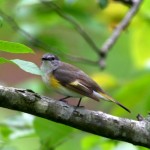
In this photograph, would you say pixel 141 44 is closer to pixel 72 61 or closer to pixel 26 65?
pixel 72 61

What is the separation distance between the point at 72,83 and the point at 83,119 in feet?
1.62

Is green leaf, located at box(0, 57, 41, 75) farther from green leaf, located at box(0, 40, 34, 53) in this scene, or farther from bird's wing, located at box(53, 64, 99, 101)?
bird's wing, located at box(53, 64, 99, 101)

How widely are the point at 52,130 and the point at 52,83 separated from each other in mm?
244

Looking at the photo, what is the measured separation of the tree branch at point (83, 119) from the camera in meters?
2.85

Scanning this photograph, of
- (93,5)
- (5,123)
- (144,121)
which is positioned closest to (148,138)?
(144,121)

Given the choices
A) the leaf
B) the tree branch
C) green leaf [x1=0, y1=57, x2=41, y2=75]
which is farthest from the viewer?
the leaf

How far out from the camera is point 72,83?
3.39 meters

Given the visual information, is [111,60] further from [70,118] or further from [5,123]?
[70,118]

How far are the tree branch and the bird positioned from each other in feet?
1.09

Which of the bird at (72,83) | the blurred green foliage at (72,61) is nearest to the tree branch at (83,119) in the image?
the bird at (72,83)

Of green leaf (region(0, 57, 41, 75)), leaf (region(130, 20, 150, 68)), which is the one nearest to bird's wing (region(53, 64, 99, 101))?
green leaf (region(0, 57, 41, 75))

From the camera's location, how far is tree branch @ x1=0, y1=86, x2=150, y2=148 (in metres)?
2.85

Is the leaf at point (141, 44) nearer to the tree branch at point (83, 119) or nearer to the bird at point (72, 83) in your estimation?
the bird at point (72, 83)

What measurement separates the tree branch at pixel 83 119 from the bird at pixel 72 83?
331 millimetres
